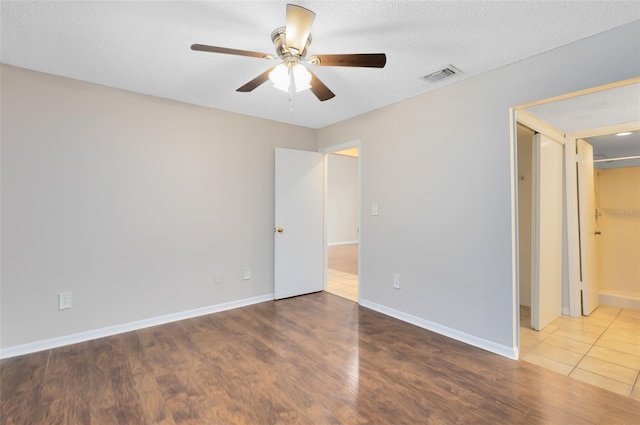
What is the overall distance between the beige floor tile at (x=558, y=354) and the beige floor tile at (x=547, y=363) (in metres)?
0.05

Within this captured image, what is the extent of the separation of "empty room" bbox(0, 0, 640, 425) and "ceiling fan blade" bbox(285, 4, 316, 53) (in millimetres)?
12

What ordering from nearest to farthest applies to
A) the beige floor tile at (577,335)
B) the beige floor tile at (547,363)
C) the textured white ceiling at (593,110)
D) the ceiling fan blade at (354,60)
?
1. the ceiling fan blade at (354,60)
2. the beige floor tile at (547,363)
3. the textured white ceiling at (593,110)
4. the beige floor tile at (577,335)

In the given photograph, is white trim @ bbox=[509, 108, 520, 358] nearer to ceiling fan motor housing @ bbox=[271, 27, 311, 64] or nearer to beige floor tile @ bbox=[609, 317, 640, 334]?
beige floor tile @ bbox=[609, 317, 640, 334]

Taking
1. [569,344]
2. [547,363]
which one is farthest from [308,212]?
[569,344]

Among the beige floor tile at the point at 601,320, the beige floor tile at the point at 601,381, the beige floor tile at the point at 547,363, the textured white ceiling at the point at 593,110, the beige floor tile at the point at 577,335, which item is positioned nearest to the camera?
the beige floor tile at the point at 601,381

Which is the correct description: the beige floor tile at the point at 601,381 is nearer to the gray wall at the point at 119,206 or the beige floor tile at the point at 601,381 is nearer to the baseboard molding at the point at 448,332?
the baseboard molding at the point at 448,332

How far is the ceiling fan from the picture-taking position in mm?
1606

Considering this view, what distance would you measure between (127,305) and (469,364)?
322 centimetres

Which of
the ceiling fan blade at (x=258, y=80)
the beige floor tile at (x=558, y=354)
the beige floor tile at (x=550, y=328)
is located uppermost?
the ceiling fan blade at (x=258, y=80)

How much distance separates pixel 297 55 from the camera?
1873 mm

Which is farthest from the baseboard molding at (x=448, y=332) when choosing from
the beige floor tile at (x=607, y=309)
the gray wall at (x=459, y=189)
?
the beige floor tile at (x=607, y=309)

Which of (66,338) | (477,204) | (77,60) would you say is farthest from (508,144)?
(66,338)

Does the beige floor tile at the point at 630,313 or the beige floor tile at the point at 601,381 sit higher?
the beige floor tile at the point at 630,313

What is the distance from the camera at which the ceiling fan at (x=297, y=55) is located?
1606mm
